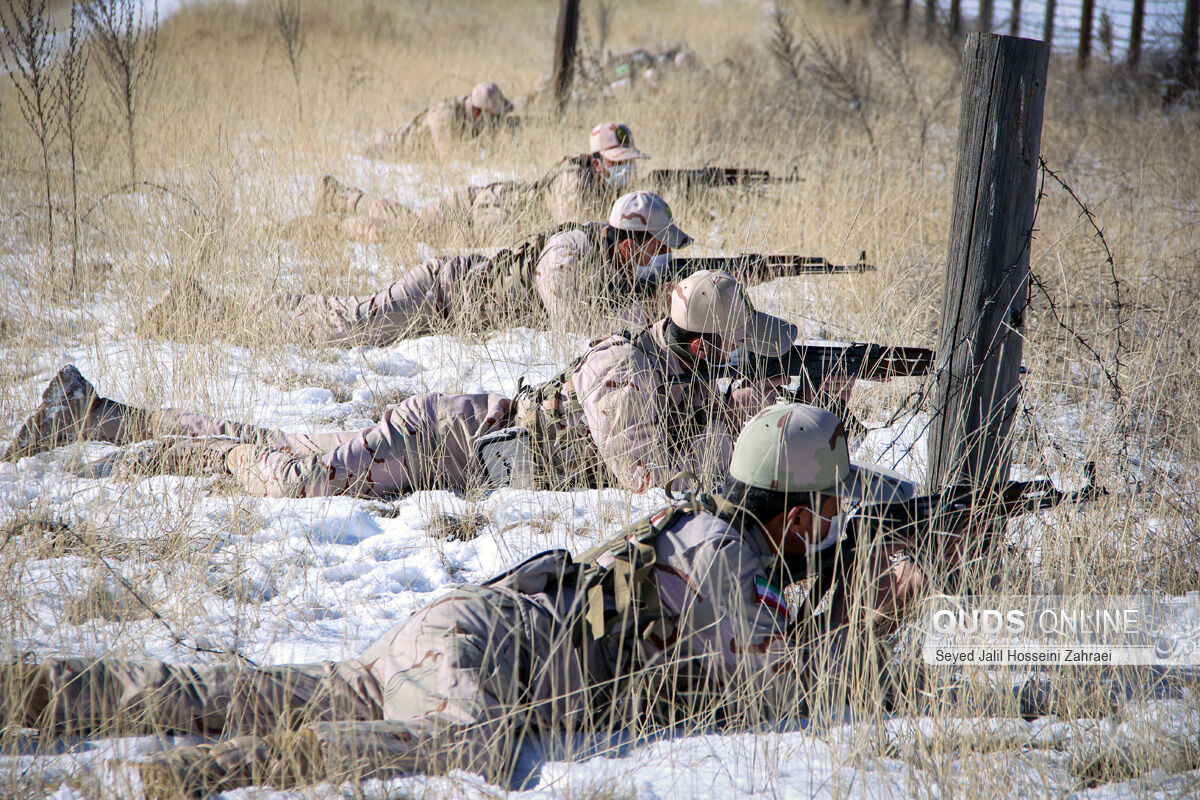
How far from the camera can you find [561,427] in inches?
131

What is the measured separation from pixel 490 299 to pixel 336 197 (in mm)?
2225

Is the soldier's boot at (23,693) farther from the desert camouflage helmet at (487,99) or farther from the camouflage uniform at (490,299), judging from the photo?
the desert camouflage helmet at (487,99)

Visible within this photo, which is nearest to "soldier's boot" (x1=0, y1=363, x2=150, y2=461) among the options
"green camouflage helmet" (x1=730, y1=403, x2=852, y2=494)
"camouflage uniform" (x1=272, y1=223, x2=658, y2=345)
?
"camouflage uniform" (x1=272, y1=223, x2=658, y2=345)

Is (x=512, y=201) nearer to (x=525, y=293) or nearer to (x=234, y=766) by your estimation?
(x=525, y=293)

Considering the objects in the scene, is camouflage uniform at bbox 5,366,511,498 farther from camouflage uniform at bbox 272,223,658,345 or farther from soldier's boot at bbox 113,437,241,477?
camouflage uniform at bbox 272,223,658,345

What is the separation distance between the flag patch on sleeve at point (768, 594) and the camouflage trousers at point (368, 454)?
152 cm

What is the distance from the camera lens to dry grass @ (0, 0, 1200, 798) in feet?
8.23

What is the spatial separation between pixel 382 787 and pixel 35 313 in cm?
428

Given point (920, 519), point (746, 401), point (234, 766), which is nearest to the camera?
point (234, 766)

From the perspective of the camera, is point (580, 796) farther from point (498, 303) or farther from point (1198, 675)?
point (498, 303)

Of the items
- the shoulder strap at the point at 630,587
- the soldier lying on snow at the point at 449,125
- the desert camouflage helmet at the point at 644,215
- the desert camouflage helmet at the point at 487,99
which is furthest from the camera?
the desert camouflage helmet at the point at 487,99

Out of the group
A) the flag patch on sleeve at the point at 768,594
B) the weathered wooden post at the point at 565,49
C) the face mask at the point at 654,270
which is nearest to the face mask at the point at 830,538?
the flag patch on sleeve at the point at 768,594

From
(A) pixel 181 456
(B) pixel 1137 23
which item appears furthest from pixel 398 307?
(B) pixel 1137 23

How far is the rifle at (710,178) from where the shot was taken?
673cm
